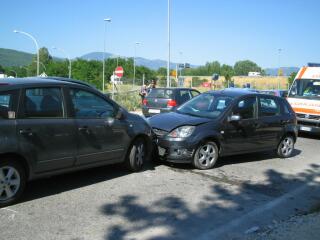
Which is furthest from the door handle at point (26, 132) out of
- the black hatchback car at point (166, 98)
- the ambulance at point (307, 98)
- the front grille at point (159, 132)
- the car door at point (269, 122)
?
the black hatchback car at point (166, 98)

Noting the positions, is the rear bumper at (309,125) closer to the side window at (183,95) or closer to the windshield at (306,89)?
the windshield at (306,89)

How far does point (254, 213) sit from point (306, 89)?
10.3 meters

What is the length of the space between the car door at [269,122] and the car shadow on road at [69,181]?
2.81 meters

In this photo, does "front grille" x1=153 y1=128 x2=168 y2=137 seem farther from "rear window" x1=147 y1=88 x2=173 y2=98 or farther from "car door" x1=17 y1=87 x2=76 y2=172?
"rear window" x1=147 y1=88 x2=173 y2=98

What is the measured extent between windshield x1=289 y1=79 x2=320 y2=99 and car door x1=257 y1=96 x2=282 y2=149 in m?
5.27

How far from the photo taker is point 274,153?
438 inches

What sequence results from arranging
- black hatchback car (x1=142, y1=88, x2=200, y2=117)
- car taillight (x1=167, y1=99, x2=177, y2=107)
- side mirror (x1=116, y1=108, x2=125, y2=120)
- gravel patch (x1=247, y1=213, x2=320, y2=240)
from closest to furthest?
gravel patch (x1=247, y1=213, x2=320, y2=240) → side mirror (x1=116, y1=108, x2=125, y2=120) → car taillight (x1=167, y1=99, x2=177, y2=107) → black hatchback car (x1=142, y1=88, x2=200, y2=117)

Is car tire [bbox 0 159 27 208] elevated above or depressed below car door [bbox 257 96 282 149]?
below

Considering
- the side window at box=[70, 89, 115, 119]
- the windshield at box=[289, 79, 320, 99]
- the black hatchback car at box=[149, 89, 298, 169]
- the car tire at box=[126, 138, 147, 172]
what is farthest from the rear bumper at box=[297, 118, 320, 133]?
the side window at box=[70, 89, 115, 119]

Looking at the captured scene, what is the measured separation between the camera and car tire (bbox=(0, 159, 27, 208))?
556 centimetres

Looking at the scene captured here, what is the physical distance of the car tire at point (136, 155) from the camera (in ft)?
25.3

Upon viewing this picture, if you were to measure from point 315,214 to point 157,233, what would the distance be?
2.28 metres

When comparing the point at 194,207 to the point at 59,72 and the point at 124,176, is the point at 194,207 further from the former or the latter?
the point at 59,72

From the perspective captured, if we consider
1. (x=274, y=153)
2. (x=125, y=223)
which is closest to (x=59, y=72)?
(x=274, y=153)
